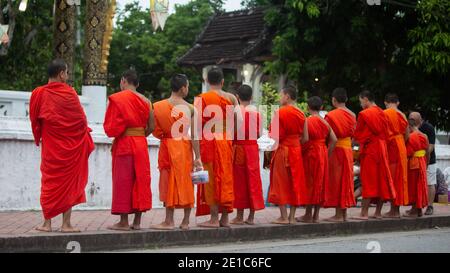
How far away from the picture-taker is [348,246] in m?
9.75

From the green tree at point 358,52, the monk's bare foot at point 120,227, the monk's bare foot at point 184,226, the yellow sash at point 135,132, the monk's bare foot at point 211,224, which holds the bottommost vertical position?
the monk's bare foot at point 211,224

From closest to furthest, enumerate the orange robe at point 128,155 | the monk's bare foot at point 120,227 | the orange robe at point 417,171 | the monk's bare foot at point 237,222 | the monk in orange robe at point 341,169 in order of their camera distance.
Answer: the orange robe at point 128,155
the monk's bare foot at point 120,227
the monk's bare foot at point 237,222
the monk in orange robe at point 341,169
the orange robe at point 417,171

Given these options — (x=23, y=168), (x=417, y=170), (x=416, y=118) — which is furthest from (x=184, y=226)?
(x=416, y=118)

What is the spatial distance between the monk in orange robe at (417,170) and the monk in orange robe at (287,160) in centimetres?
249

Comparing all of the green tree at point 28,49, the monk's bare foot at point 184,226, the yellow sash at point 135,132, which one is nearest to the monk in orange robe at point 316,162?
the monk's bare foot at point 184,226

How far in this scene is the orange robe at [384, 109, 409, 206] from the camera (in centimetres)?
1260

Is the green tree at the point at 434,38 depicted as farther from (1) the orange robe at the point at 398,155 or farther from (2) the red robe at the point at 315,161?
(2) the red robe at the point at 315,161

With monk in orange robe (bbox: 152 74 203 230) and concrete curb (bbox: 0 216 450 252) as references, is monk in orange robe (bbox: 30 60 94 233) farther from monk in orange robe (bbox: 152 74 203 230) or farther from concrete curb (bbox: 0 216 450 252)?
monk in orange robe (bbox: 152 74 203 230)

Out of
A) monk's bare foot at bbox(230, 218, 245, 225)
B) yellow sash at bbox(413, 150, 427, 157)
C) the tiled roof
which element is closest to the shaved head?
yellow sash at bbox(413, 150, 427, 157)

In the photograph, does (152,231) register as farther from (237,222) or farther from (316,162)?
(316,162)

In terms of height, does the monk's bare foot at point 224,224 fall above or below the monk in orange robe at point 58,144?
below

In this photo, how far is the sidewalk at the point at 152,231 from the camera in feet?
28.9
